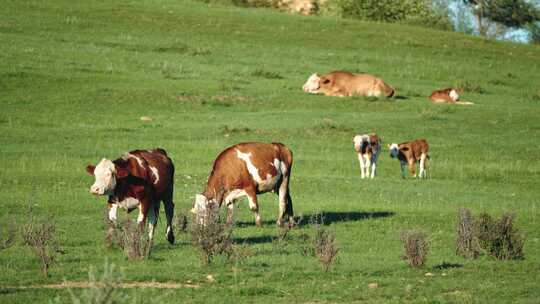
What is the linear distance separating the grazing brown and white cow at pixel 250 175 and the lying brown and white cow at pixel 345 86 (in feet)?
71.3

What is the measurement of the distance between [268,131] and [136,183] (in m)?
16.7

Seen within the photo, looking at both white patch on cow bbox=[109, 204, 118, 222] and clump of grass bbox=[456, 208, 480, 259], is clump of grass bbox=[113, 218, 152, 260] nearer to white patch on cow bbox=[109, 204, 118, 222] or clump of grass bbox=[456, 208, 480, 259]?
white patch on cow bbox=[109, 204, 118, 222]

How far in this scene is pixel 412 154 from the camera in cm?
2950

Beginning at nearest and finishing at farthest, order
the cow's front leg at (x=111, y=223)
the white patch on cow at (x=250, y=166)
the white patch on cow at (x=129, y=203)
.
Answer: the cow's front leg at (x=111, y=223) < the white patch on cow at (x=129, y=203) < the white patch on cow at (x=250, y=166)

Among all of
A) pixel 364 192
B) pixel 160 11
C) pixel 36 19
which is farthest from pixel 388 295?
pixel 160 11

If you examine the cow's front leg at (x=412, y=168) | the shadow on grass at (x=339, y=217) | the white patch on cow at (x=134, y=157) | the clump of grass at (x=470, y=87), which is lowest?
the shadow on grass at (x=339, y=217)

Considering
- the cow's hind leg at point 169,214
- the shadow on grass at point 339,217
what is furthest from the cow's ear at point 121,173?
the shadow on grass at point 339,217

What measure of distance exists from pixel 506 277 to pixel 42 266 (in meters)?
6.09

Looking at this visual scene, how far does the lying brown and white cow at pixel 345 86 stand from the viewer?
4222 cm

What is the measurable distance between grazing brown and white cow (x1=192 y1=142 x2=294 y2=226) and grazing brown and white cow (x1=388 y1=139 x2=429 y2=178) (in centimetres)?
930

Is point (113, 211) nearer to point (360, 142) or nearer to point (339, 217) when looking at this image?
point (339, 217)

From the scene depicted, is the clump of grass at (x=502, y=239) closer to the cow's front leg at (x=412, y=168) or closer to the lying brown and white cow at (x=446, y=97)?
the cow's front leg at (x=412, y=168)

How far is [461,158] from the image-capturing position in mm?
31562

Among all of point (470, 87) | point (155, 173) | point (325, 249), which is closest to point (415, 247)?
point (325, 249)
